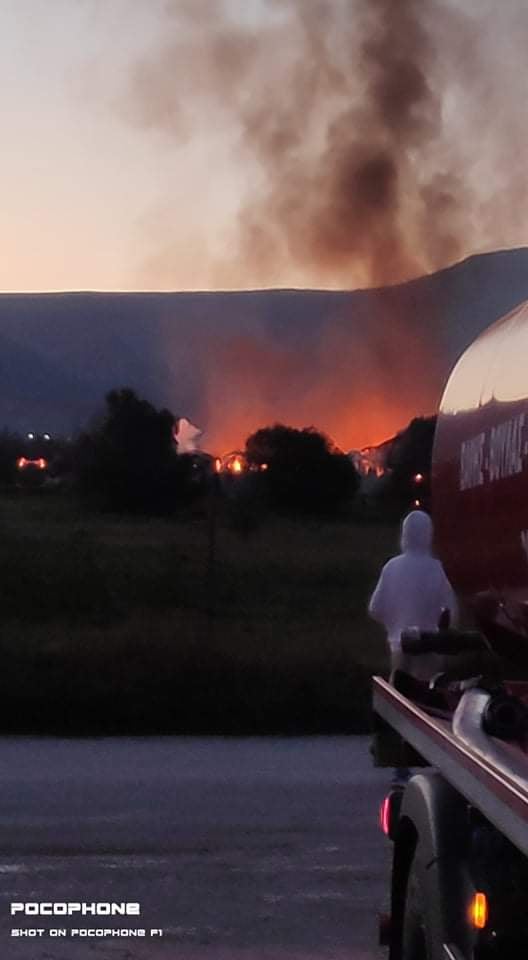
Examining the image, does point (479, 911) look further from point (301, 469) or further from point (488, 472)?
point (301, 469)

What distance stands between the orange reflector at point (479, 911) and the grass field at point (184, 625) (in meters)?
10.6

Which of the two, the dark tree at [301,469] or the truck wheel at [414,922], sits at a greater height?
the dark tree at [301,469]

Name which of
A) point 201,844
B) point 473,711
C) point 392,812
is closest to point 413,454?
point 201,844

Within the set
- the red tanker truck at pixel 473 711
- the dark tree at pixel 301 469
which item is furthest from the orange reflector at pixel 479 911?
the dark tree at pixel 301 469

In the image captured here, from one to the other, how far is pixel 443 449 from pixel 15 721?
31.2 feet

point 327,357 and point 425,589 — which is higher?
point 327,357

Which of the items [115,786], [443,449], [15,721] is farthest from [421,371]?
[443,449]

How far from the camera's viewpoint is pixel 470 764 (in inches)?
151

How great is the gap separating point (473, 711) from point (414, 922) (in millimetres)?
731

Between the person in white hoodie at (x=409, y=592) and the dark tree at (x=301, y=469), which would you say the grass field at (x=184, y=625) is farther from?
the person in white hoodie at (x=409, y=592)

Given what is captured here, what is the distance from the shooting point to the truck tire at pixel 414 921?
4527mm

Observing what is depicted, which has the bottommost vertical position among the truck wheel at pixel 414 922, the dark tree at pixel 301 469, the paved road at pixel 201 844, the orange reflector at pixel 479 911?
the paved road at pixel 201 844

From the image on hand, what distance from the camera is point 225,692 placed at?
15.1 metres

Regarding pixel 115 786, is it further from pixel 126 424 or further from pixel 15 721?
pixel 126 424
